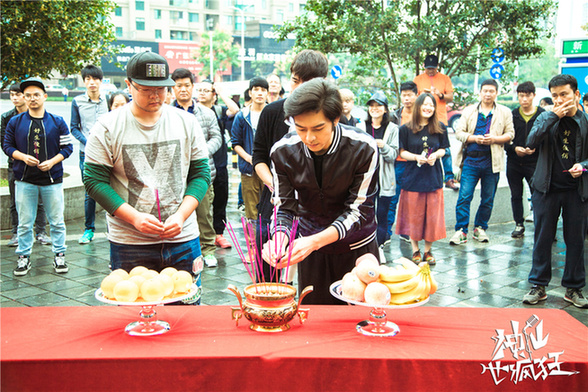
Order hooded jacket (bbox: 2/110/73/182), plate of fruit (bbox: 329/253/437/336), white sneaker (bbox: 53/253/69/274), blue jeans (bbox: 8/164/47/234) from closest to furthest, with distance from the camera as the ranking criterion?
plate of fruit (bbox: 329/253/437/336) < white sneaker (bbox: 53/253/69/274) < hooded jacket (bbox: 2/110/73/182) < blue jeans (bbox: 8/164/47/234)

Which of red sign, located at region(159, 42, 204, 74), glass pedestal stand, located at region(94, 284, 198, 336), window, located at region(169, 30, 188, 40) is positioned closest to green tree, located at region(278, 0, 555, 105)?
glass pedestal stand, located at region(94, 284, 198, 336)

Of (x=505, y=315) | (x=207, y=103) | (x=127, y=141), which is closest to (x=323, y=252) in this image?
(x=505, y=315)

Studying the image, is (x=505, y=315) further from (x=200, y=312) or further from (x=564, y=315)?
(x=200, y=312)

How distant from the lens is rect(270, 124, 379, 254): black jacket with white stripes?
8.15ft

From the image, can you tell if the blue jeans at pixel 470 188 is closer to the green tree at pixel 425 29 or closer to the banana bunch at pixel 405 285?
the green tree at pixel 425 29

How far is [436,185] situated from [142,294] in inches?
163

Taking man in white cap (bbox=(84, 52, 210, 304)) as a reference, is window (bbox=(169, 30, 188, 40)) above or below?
above

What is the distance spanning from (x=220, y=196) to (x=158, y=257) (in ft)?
10.6

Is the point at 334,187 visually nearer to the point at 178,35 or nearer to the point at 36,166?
the point at 36,166

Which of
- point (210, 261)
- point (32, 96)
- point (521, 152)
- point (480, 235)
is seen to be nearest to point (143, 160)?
point (210, 261)

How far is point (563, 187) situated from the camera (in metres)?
4.20

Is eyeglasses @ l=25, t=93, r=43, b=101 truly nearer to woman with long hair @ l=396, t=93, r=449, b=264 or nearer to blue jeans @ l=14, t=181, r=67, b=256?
blue jeans @ l=14, t=181, r=67, b=256

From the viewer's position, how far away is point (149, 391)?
1.82 meters

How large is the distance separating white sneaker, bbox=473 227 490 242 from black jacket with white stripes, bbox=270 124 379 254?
4214 mm
